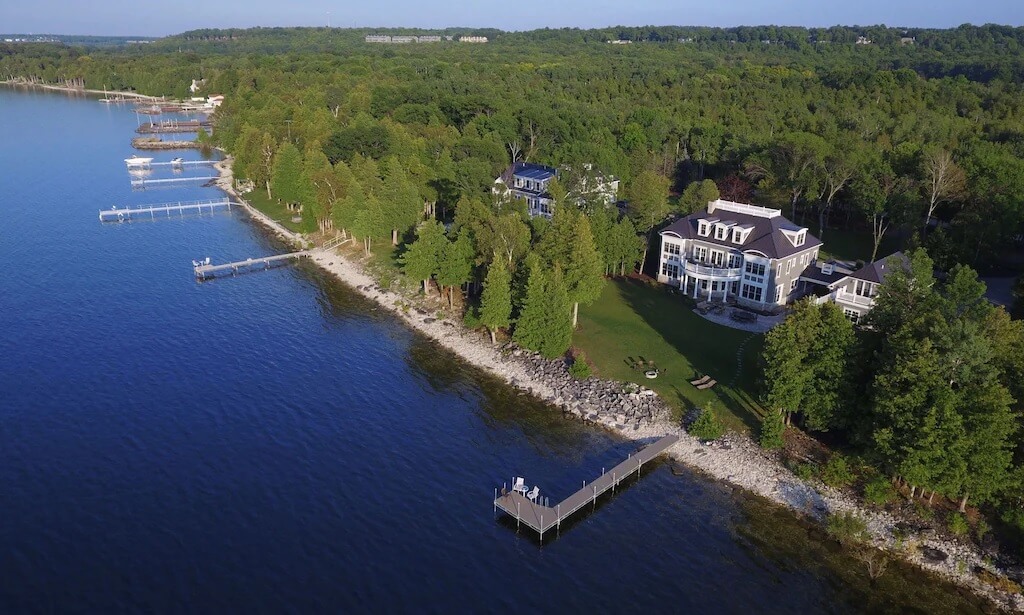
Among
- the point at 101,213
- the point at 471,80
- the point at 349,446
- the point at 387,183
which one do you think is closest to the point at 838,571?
the point at 349,446

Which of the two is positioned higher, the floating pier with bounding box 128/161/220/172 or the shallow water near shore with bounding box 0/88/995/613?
the floating pier with bounding box 128/161/220/172

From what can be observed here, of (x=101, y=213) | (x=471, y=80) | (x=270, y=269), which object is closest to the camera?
(x=270, y=269)

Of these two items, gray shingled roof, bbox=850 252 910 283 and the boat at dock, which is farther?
the boat at dock

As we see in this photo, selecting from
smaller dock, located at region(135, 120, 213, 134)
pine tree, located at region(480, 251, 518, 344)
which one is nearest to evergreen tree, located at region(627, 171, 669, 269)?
pine tree, located at region(480, 251, 518, 344)

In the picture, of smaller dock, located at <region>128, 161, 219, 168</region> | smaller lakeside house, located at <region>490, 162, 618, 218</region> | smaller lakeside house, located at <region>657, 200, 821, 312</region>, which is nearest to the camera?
smaller lakeside house, located at <region>657, 200, 821, 312</region>

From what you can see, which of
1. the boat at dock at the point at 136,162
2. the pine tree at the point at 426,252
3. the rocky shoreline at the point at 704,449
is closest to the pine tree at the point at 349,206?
the pine tree at the point at 426,252

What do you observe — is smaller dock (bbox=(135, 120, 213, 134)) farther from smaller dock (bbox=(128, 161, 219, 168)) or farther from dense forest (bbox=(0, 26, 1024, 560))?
smaller dock (bbox=(128, 161, 219, 168))

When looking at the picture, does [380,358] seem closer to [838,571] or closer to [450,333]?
[450,333]
